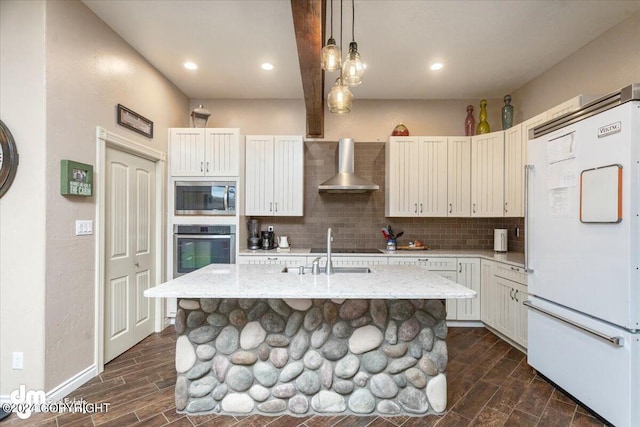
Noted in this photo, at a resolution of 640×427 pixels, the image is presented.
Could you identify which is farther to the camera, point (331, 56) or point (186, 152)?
point (186, 152)

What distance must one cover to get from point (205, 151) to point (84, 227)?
63.9 inches

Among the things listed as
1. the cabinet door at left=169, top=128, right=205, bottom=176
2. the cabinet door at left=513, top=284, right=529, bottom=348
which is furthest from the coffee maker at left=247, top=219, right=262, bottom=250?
the cabinet door at left=513, top=284, right=529, bottom=348

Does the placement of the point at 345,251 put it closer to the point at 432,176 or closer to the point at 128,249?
the point at 432,176

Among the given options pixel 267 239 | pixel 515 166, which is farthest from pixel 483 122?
pixel 267 239

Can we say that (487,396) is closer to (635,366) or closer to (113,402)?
(635,366)

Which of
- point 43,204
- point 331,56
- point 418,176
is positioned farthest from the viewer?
point 418,176

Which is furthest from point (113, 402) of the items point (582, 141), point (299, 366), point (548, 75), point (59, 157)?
point (548, 75)

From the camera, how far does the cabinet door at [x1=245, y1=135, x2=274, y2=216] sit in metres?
3.94

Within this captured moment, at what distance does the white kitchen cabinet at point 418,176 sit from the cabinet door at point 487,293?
828 mm

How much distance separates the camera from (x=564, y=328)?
2182 mm

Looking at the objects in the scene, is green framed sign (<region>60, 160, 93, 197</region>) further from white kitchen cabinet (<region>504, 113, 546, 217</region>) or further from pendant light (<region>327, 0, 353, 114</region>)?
white kitchen cabinet (<region>504, 113, 546, 217</region>)

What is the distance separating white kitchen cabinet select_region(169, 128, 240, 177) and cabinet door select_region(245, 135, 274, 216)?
269 mm

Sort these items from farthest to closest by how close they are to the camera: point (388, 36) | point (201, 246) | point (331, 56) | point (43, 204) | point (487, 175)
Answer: point (487, 175) → point (201, 246) → point (388, 36) → point (43, 204) → point (331, 56)

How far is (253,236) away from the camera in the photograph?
397cm
